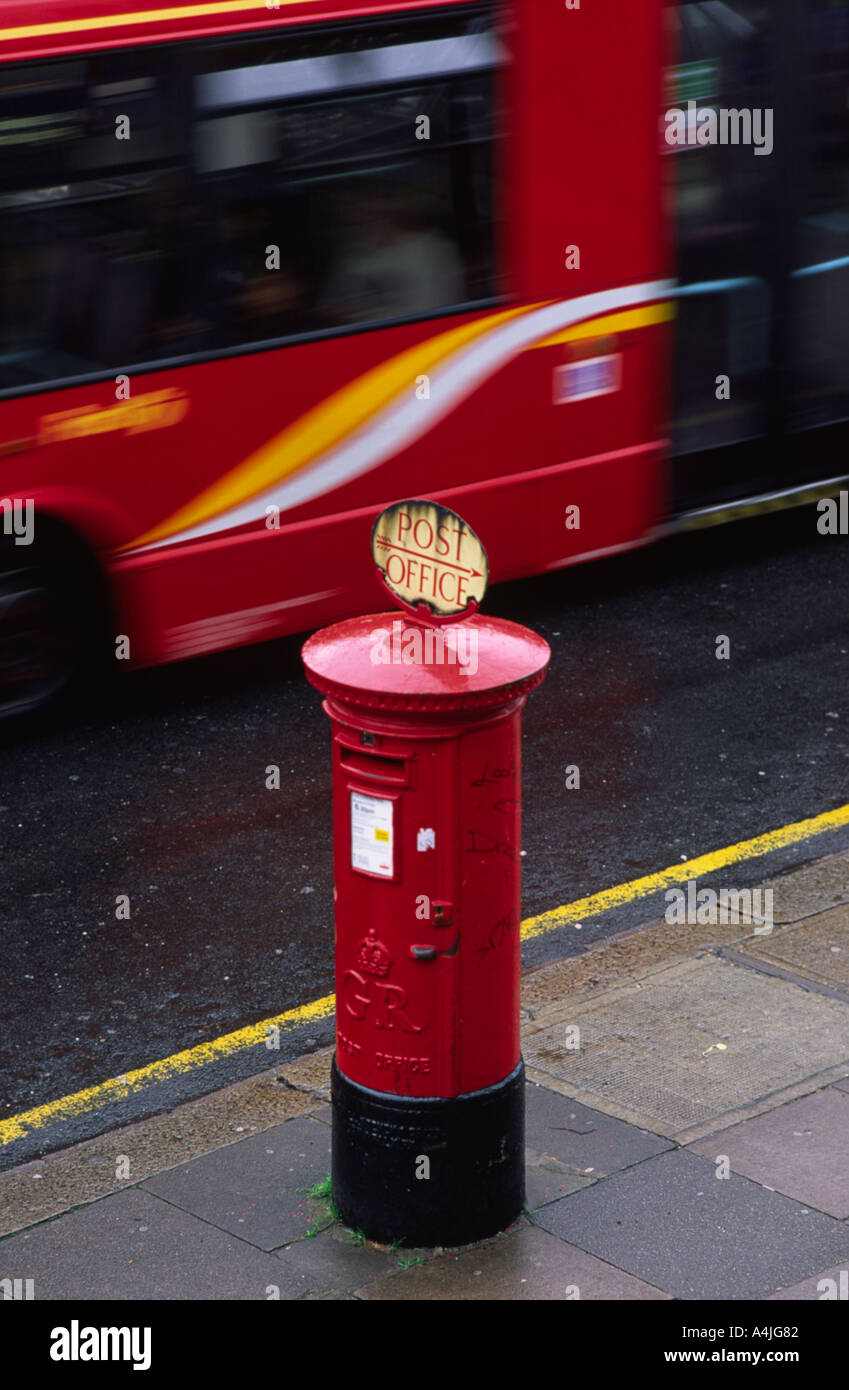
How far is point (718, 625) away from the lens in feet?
32.0

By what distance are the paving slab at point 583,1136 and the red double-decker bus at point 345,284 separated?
12.0 ft

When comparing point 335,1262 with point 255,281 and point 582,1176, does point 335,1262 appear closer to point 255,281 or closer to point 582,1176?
point 582,1176

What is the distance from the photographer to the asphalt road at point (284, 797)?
251 inches

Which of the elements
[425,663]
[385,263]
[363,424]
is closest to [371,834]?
[425,663]

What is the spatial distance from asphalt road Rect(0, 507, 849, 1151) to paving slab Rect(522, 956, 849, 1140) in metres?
0.60

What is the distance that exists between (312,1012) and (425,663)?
6.74 feet

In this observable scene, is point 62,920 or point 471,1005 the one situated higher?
point 471,1005

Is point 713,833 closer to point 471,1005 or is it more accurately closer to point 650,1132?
point 650,1132

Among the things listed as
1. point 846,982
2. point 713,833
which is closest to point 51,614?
point 713,833

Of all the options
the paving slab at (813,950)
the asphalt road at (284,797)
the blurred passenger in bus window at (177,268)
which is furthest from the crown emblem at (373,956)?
the blurred passenger in bus window at (177,268)

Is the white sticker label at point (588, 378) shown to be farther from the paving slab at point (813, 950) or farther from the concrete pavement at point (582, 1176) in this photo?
the concrete pavement at point (582, 1176)

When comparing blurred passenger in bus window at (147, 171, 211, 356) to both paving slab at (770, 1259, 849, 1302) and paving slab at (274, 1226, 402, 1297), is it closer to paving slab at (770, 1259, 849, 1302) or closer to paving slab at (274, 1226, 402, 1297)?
paving slab at (274, 1226, 402, 1297)

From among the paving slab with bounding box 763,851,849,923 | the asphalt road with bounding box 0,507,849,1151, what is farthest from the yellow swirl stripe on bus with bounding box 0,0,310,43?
the paving slab with bounding box 763,851,849,923

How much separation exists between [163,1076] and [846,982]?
210 centimetres
